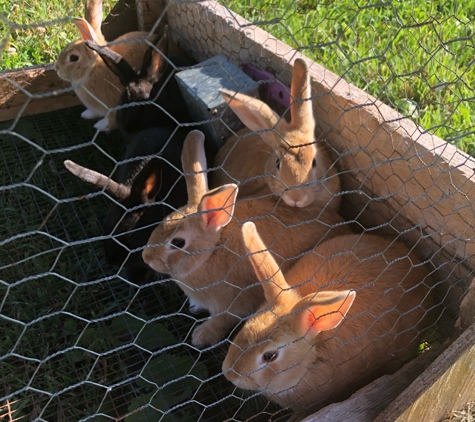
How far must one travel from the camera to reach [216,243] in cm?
192

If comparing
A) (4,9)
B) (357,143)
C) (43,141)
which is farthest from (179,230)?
(4,9)

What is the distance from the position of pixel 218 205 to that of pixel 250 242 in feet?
0.58

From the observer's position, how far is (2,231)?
2375mm

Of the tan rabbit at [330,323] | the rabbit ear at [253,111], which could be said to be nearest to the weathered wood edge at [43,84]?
the rabbit ear at [253,111]

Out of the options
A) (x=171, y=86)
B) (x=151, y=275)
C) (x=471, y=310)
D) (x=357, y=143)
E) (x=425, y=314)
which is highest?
(x=357, y=143)

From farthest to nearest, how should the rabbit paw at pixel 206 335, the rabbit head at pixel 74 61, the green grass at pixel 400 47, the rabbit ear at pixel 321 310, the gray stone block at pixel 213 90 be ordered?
the rabbit head at pixel 74 61 < the green grass at pixel 400 47 < the gray stone block at pixel 213 90 < the rabbit paw at pixel 206 335 < the rabbit ear at pixel 321 310

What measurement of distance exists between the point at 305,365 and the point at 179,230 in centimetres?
62

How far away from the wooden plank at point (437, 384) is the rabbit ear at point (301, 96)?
3.07ft

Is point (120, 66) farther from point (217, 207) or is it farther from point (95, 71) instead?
point (217, 207)

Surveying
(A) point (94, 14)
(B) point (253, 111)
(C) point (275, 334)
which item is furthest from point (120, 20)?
(C) point (275, 334)

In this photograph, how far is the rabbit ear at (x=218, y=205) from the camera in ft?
5.15

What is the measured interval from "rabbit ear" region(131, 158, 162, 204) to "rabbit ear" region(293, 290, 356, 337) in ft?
2.92

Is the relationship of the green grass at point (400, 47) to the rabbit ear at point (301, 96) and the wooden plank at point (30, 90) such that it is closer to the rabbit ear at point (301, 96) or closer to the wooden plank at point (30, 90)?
the rabbit ear at point (301, 96)

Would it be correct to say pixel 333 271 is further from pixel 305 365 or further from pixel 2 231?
pixel 2 231
